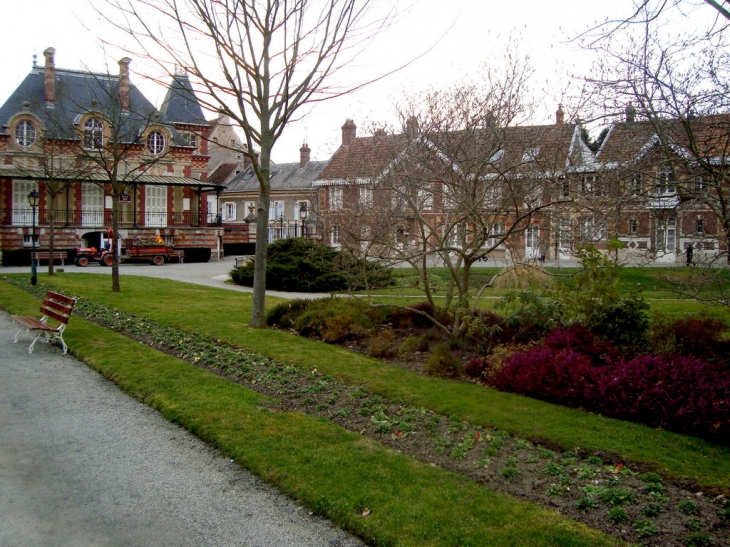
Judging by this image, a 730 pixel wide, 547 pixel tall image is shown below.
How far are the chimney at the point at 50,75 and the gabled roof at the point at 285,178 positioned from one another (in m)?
18.7

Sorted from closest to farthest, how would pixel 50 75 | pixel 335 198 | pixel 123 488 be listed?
pixel 123 488 → pixel 335 198 → pixel 50 75

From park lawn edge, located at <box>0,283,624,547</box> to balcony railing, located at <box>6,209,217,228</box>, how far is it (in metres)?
31.2

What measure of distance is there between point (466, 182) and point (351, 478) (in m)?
5.72

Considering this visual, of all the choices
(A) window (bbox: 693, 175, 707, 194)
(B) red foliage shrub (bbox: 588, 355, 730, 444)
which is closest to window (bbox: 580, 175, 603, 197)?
(A) window (bbox: 693, 175, 707, 194)

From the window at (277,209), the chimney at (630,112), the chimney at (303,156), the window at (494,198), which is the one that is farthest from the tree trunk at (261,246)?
the chimney at (303,156)

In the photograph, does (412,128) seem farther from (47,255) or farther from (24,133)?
(24,133)

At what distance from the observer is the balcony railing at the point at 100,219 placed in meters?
35.2

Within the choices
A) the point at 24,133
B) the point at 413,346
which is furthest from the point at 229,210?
the point at 413,346

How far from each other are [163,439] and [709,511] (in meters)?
4.93

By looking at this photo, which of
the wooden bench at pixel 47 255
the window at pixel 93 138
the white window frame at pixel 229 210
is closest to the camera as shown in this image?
the window at pixel 93 138

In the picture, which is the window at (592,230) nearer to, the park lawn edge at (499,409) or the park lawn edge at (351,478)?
the park lawn edge at (499,409)

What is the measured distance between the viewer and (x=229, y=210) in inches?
2338

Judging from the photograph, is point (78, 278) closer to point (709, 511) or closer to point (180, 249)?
point (180, 249)

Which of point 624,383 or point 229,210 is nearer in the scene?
point 624,383
